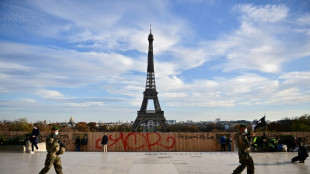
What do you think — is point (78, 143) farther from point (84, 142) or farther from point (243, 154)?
point (243, 154)

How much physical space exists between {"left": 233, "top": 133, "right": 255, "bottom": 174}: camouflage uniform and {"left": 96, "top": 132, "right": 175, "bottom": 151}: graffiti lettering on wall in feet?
48.5

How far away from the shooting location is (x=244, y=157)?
9078mm

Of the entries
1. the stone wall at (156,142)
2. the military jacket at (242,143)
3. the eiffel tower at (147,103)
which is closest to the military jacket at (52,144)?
the military jacket at (242,143)

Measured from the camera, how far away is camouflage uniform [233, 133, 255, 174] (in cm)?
901

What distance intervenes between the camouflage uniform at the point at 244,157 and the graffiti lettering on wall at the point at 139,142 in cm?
1477

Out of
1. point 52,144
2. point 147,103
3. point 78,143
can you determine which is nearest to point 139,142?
point 78,143

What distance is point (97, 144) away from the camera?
2391cm

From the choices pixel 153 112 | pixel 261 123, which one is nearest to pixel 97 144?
pixel 261 123

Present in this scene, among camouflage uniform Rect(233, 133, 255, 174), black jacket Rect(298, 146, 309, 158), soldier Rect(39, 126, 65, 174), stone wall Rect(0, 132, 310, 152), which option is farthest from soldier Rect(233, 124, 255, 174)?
stone wall Rect(0, 132, 310, 152)

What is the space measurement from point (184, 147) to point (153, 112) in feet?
159

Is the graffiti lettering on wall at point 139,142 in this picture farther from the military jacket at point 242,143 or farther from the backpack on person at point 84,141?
the military jacket at point 242,143

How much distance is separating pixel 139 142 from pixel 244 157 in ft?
50.8

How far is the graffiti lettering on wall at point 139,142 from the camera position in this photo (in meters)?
23.7

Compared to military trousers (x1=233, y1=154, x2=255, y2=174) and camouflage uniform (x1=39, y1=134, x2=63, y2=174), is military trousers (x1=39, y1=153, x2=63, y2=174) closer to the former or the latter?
camouflage uniform (x1=39, y1=134, x2=63, y2=174)
